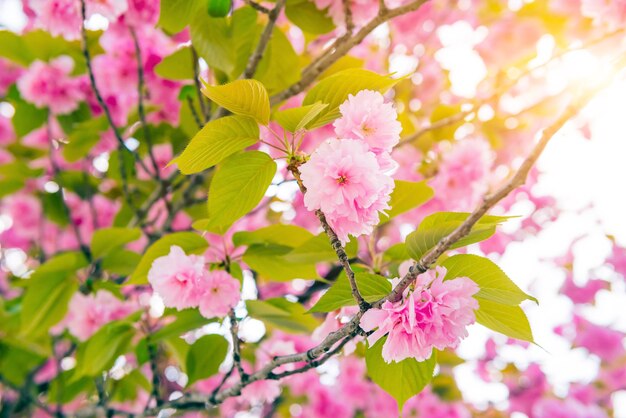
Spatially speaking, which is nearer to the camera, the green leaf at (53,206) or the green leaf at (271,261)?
the green leaf at (271,261)

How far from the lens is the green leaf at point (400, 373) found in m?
0.88

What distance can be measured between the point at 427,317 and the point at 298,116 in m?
0.35

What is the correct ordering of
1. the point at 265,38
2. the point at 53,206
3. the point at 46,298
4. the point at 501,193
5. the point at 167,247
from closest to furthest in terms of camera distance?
1. the point at 501,193
2. the point at 167,247
3. the point at 265,38
4. the point at 46,298
5. the point at 53,206

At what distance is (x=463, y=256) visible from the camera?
30.5 inches

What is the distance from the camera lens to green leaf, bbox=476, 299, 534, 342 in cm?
81

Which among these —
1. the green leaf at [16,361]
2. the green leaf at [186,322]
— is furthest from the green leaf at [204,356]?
the green leaf at [16,361]

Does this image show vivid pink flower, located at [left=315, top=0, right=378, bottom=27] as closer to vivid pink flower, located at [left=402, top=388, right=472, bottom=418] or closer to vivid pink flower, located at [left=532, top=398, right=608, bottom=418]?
vivid pink flower, located at [left=402, top=388, right=472, bottom=418]

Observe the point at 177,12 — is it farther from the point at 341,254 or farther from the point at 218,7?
the point at 341,254

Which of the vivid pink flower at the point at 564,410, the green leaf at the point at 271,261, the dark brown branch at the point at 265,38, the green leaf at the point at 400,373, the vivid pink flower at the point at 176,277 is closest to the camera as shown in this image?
the green leaf at the point at 400,373

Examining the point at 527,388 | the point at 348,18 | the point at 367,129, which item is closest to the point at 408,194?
the point at 367,129

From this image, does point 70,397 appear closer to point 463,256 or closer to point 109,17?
point 109,17

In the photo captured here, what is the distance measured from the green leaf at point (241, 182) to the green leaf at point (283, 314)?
0.35 meters

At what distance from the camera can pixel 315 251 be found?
998 mm

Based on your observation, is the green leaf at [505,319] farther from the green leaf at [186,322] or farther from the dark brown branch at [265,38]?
the dark brown branch at [265,38]
